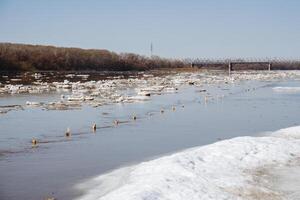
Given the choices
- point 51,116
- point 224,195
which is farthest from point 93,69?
point 224,195

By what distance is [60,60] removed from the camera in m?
101

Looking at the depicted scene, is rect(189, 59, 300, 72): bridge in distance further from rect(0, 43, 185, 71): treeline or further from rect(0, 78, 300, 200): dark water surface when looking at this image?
rect(0, 78, 300, 200): dark water surface

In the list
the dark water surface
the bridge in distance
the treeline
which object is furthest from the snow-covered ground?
the bridge in distance

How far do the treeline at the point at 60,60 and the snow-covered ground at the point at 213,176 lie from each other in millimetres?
75707

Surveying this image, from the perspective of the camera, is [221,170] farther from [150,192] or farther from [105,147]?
[105,147]

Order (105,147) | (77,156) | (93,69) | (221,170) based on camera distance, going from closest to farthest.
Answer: (221,170)
(77,156)
(105,147)
(93,69)

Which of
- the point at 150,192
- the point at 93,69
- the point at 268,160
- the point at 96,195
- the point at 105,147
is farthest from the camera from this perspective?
the point at 93,69

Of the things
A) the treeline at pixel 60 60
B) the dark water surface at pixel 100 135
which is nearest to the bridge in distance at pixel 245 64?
the treeline at pixel 60 60

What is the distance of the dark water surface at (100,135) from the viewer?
1205cm

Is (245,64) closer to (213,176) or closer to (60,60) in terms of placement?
(60,60)

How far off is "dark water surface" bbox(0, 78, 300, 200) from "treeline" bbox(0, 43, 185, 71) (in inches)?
2272

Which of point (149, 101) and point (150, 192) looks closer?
point (150, 192)

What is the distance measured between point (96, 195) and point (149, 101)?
2444 cm

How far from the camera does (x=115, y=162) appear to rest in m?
14.0
